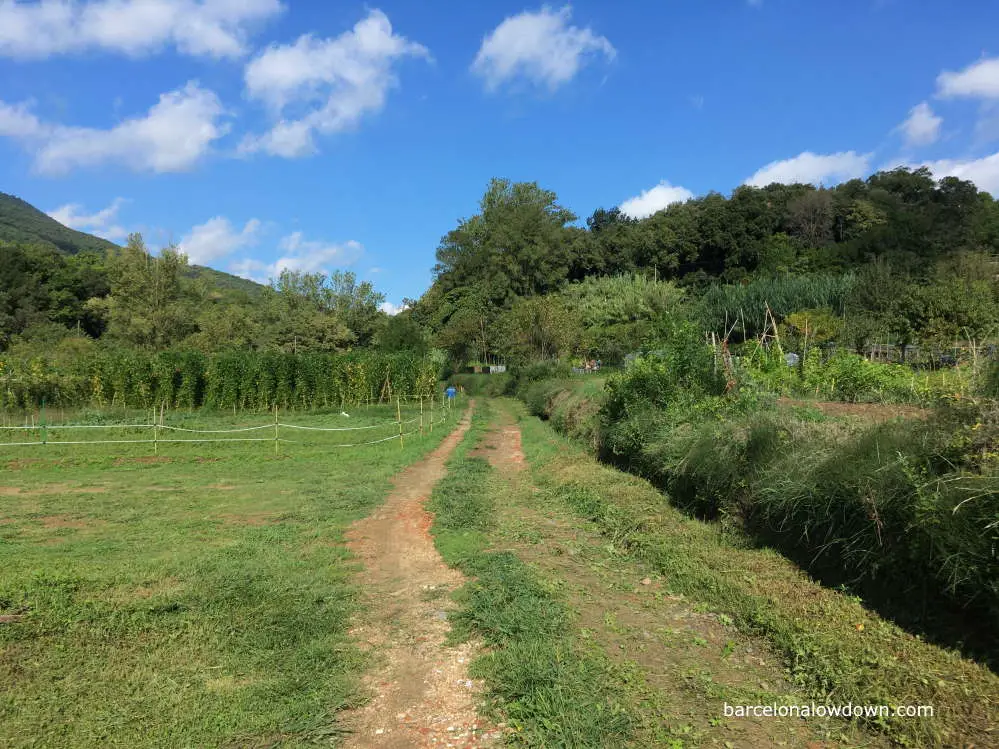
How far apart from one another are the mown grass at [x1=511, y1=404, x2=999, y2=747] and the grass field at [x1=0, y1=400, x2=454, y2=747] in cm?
327

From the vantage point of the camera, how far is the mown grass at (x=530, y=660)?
11.9 feet

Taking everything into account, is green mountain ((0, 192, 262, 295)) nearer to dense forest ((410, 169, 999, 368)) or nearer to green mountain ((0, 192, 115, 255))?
green mountain ((0, 192, 115, 255))

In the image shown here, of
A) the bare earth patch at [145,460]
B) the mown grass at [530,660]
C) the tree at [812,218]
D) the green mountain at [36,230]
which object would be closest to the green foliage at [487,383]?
the bare earth patch at [145,460]

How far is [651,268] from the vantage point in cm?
6400

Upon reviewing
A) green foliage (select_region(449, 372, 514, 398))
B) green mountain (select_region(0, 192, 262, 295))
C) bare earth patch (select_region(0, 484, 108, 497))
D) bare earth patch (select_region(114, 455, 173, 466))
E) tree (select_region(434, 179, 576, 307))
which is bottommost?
bare earth patch (select_region(0, 484, 108, 497))

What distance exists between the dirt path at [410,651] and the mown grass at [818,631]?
2324mm

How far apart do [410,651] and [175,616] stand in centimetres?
209

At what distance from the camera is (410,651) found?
4.80 metres

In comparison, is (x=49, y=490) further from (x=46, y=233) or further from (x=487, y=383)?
(x=46, y=233)

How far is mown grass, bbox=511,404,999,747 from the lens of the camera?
11.8ft

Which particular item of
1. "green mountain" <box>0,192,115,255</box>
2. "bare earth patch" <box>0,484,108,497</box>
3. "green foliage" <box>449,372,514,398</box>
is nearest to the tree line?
"green foliage" <box>449,372,514,398</box>

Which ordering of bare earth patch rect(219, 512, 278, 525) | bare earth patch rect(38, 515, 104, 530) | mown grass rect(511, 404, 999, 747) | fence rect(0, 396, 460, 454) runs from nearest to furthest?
mown grass rect(511, 404, 999, 747) → bare earth patch rect(38, 515, 104, 530) → bare earth patch rect(219, 512, 278, 525) → fence rect(0, 396, 460, 454)

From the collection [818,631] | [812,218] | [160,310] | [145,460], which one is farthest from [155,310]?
[812,218]

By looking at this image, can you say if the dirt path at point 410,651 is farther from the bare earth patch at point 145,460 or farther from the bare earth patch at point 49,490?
the bare earth patch at point 145,460
